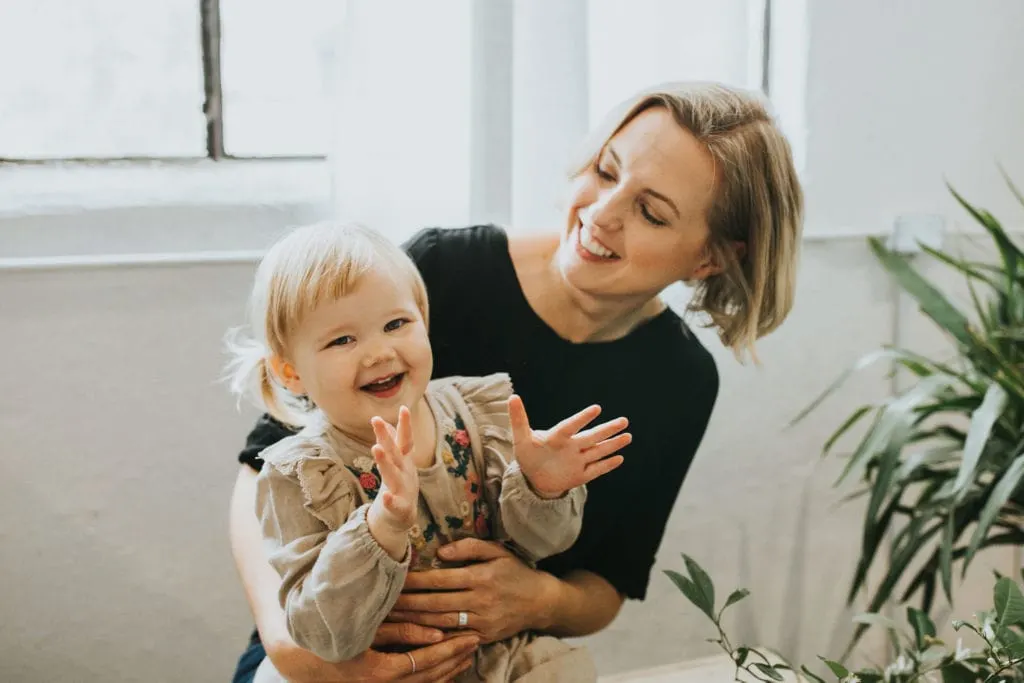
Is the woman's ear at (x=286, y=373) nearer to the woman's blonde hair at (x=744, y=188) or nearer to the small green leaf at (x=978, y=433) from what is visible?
the woman's blonde hair at (x=744, y=188)

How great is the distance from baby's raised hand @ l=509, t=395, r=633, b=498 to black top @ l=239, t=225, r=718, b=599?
0.37 metres

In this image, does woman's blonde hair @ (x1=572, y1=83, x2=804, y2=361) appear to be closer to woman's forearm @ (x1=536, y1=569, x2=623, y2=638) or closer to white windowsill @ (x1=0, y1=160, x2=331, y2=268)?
woman's forearm @ (x1=536, y1=569, x2=623, y2=638)

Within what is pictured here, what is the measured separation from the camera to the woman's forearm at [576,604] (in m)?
1.29

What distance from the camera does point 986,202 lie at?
88.4 inches

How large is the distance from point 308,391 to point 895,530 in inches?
63.5

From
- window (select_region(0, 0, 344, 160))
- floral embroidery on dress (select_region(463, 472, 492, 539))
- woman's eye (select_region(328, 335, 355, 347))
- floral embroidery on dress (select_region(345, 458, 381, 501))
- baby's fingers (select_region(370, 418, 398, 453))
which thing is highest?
window (select_region(0, 0, 344, 160))

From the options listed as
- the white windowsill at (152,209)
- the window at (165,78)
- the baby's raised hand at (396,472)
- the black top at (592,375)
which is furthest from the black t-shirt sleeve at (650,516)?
the window at (165,78)

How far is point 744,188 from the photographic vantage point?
1324 millimetres

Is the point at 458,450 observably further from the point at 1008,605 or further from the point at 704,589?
the point at 1008,605

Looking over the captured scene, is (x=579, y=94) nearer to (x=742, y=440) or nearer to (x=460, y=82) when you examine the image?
(x=460, y=82)

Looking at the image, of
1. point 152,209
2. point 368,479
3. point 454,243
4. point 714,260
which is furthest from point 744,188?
point 152,209

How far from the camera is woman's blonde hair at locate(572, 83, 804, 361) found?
130cm

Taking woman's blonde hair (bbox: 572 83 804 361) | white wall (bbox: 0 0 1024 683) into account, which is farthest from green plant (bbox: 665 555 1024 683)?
white wall (bbox: 0 0 1024 683)

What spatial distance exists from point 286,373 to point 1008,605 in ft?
2.53
